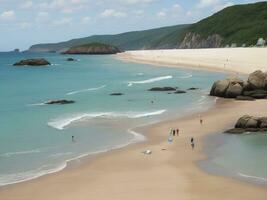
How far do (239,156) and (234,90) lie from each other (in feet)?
73.8

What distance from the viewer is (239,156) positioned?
2625cm

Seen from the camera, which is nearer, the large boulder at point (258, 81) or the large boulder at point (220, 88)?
the large boulder at point (258, 81)

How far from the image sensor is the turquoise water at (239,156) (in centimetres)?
2304

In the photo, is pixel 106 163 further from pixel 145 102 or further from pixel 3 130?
pixel 145 102

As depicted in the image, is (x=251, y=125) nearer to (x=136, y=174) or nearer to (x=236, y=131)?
(x=236, y=131)

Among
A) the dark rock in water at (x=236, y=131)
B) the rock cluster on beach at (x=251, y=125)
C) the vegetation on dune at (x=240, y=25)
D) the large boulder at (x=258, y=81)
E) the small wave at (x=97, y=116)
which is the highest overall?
the vegetation on dune at (x=240, y=25)

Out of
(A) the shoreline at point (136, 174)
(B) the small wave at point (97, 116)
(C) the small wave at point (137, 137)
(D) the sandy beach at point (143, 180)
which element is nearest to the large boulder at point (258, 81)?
(B) the small wave at point (97, 116)

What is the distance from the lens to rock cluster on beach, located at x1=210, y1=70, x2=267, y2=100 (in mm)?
46750

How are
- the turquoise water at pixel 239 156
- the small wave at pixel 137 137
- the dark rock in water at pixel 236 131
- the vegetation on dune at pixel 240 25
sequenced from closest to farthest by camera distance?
the turquoise water at pixel 239 156, the small wave at pixel 137 137, the dark rock in water at pixel 236 131, the vegetation on dune at pixel 240 25

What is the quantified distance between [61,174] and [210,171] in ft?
23.5

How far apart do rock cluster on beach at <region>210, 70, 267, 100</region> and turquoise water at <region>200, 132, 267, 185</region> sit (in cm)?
1624

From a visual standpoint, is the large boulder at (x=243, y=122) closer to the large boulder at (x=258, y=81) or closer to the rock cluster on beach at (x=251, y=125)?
the rock cluster on beach at (x=251, y=125)

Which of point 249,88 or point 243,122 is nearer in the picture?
point 243,122

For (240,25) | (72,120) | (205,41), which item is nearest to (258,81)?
(72,120)
